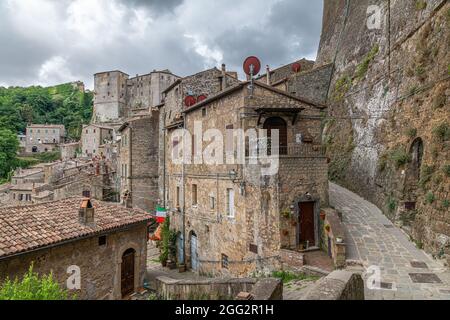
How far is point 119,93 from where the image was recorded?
8406cm

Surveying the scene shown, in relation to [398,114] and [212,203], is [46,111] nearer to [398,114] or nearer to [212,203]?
[212,203]

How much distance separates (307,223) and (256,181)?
286 centimetres

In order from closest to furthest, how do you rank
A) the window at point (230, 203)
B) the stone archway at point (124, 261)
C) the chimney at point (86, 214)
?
the chimney at point (86, 214) < the stone archway at point (124, 261) < the window at point (230, 203)

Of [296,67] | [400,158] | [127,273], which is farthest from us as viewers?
[296,67]

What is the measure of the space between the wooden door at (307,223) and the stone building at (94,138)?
59.9 m

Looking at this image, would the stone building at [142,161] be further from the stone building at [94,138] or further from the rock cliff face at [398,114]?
the stone building at [94,138]

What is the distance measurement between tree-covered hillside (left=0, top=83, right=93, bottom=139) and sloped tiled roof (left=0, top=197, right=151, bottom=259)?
77904 millimetres

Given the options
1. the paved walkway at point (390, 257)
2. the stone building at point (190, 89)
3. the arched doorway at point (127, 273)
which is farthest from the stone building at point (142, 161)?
the paved walkway at point (390, 257)

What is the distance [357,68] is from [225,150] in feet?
44.7

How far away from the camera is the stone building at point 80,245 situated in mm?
9148

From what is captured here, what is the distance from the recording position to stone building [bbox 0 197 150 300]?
9148 millimetres

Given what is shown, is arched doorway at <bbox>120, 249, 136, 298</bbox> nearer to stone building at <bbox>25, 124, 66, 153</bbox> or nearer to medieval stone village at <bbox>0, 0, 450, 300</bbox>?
medieval stone village at <bbox>0, 0, 450, 300</bbox>

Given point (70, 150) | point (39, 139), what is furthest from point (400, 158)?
point (39, 139)

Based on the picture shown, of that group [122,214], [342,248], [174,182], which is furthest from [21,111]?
[342,248]
